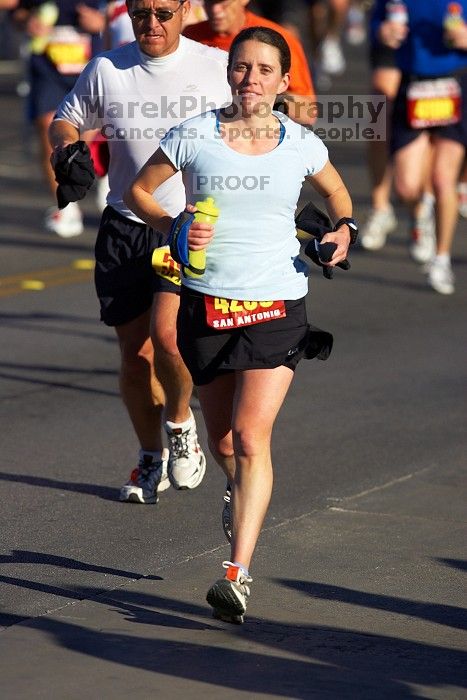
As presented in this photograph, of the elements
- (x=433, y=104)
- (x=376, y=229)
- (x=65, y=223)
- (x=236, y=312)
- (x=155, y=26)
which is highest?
(x=155, y=26)

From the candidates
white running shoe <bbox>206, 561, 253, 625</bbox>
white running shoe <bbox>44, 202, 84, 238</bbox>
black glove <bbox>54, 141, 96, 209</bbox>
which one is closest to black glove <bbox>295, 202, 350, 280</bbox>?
black glove <bbox>54, 141, 96, 209</bbox>

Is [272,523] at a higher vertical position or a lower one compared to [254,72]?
lower

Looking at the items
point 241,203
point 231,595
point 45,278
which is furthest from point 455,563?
point 45,278

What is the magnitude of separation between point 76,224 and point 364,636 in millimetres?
8925

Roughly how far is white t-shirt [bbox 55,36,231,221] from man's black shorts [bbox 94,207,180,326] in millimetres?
191

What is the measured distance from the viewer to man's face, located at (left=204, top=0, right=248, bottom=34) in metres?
8.02

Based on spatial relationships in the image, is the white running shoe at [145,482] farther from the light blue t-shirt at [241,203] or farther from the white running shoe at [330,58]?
the white running shoe at [330,58]

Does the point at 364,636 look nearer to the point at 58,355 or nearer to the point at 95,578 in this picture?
the point at 95,578

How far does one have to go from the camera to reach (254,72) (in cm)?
531

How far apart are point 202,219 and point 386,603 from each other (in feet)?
4.76

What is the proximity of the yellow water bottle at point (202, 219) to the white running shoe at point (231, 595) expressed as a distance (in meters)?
0.97

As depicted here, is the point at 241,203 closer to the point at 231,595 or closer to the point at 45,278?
the point at 231,595

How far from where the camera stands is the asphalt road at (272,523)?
484 cm

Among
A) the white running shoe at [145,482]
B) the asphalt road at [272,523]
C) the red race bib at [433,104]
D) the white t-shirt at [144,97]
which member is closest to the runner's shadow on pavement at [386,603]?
the asphalt road at [272,523]
